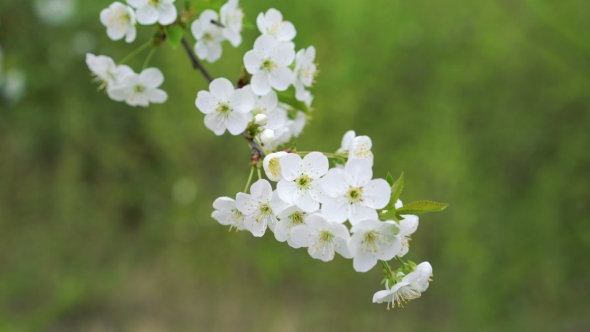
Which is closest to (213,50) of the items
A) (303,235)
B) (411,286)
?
(303,235)

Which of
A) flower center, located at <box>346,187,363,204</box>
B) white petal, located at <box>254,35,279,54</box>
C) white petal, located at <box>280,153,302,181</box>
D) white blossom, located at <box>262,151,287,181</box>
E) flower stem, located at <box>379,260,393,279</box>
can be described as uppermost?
white petal, located at <box>254,35,279,54</box>

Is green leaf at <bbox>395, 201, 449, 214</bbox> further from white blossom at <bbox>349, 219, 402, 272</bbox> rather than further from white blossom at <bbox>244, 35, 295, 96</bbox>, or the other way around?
white blossom at <bbox>244, 35, 295, 96</bbox>

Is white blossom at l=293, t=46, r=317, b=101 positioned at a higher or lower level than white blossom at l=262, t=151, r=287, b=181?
higher

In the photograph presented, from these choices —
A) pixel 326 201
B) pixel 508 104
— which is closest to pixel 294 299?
pixel 508 104

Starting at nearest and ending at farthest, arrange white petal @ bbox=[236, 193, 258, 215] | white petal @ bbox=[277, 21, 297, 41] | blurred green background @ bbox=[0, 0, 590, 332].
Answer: white petal @ bbox=[236, 193, 258, 215], white petal @ bbox=[277, 21, 297, 41], blurred green background @ bbox=[0, 0, 590, 332]

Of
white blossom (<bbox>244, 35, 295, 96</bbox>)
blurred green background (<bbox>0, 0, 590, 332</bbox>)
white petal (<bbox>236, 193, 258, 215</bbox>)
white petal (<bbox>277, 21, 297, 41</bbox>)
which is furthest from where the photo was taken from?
blurred green background (<bbox>0, 0, 590, 332</bbox>)

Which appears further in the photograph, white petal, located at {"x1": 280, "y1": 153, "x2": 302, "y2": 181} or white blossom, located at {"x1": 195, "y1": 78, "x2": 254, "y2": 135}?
white blossom, located at {"x1": 195, "y1": 78, "x2": 254, "y2": 135}

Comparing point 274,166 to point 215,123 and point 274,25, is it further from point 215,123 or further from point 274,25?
point 274,25

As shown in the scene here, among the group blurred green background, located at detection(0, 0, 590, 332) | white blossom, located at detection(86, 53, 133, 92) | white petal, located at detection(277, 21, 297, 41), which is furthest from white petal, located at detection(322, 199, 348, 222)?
blurred green background, located at detection(0, 0, 590, 332)
